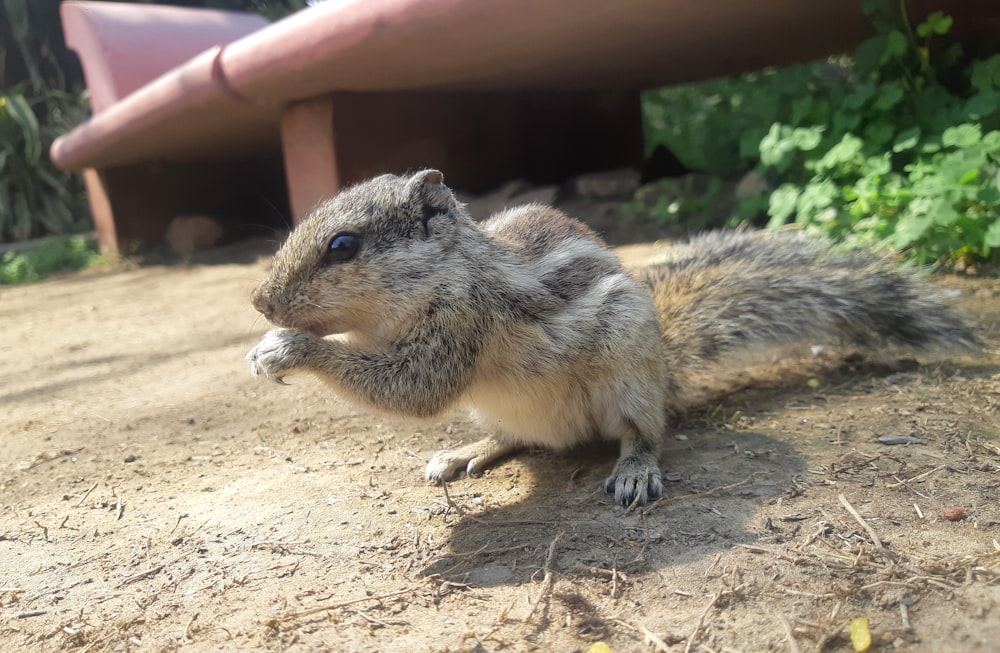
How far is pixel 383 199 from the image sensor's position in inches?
94.1

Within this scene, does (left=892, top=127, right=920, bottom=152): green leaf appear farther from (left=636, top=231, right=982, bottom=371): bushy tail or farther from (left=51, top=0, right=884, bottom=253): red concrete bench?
(left=636, top=231, right=982, bottom=371): bushy tail

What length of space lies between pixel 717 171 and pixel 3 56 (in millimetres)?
13255

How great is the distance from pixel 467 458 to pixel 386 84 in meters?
3.80

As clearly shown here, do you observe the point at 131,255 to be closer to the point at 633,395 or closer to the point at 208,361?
the point at 208,361

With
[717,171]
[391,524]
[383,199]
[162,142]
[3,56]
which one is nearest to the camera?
[391,524]

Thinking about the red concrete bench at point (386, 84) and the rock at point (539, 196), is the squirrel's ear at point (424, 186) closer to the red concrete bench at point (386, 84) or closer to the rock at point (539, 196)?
the red concrete bench at point (386, 84)

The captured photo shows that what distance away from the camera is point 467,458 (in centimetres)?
257

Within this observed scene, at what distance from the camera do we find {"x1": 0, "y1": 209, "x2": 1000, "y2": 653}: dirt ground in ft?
5.08

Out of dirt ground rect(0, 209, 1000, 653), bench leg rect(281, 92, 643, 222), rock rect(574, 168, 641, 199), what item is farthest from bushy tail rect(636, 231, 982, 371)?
rock rect(574, 168, 641, 199)

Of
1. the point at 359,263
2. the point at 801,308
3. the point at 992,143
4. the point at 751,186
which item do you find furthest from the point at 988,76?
the point at 359,263

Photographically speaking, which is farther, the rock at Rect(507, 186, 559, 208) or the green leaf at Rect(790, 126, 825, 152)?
the rock at Rect(507, 186, 559, 208)

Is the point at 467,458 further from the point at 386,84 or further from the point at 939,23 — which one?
the point at 386,84

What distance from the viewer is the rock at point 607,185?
705cm

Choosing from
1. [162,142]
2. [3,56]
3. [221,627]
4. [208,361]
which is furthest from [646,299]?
[3,56]
